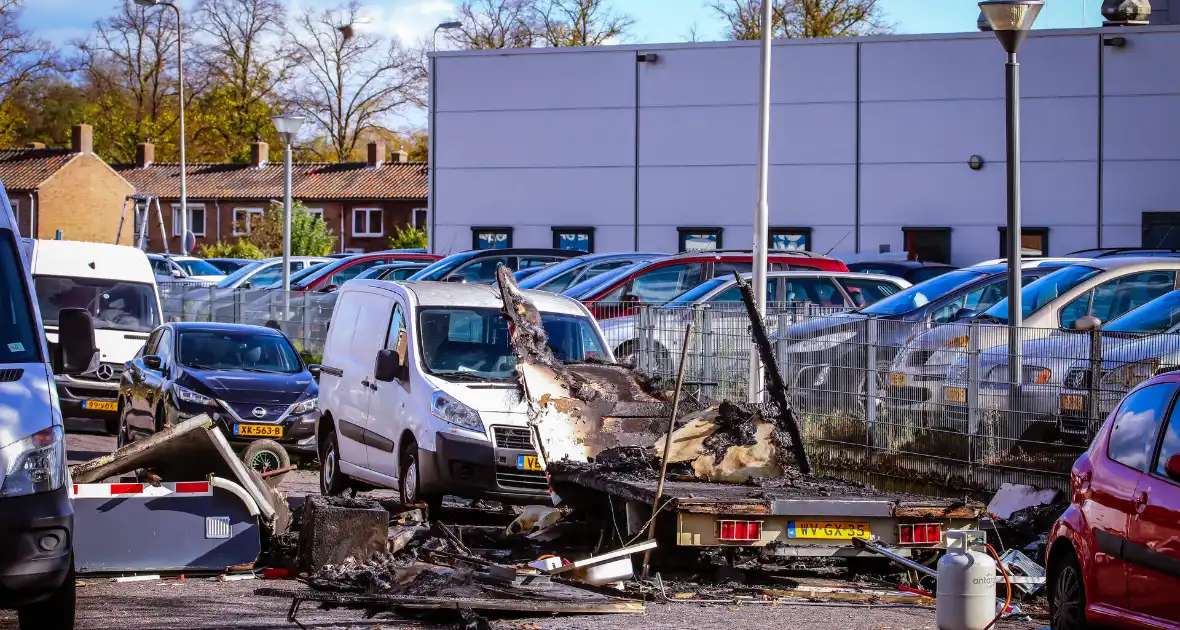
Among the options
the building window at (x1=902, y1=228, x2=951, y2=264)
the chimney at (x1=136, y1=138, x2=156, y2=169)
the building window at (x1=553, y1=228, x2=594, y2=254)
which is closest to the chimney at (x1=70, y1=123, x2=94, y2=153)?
the chimney at (x1=136, y1=138, x2=156, y2=169)

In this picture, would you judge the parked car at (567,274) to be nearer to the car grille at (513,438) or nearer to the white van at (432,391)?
the white van at (432,391)

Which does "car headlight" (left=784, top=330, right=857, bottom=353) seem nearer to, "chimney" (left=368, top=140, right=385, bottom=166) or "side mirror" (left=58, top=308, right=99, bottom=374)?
"side mirror" (left=58, top=308, right=99, bottom=374)

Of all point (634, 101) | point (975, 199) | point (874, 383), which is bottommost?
point (874, 383)

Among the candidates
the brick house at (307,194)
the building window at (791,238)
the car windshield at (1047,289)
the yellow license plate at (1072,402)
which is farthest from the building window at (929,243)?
the brick house at (307,194)

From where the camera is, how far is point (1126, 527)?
7.37 meters

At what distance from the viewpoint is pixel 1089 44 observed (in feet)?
114

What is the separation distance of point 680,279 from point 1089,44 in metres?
17.3

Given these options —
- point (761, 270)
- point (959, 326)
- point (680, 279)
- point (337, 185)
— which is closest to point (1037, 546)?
point (959, 326)

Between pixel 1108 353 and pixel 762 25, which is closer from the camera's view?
pixel 1108 353

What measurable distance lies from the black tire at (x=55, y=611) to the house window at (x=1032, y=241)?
29640 millimetres

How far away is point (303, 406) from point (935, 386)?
22.7ft

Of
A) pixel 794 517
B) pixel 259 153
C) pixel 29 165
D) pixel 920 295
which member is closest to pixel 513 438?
pixel 794 517

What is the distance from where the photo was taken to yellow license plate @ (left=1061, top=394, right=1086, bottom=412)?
11445 mm

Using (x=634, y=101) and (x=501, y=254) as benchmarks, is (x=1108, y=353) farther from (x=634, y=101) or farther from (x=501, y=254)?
(x=634, y=101)
